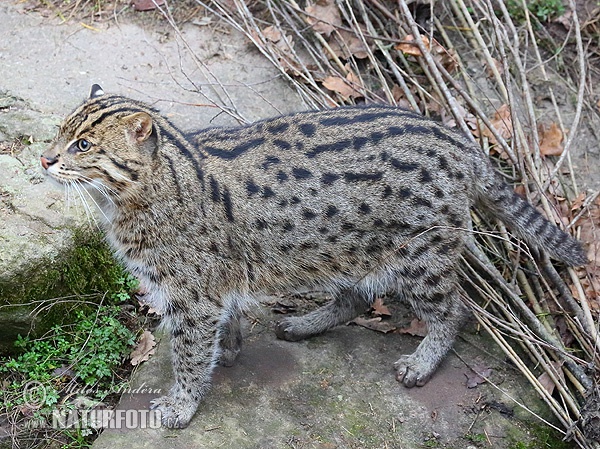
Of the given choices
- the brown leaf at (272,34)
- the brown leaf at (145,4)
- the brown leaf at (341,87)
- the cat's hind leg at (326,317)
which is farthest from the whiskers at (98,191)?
the brown leaf at (145,4)

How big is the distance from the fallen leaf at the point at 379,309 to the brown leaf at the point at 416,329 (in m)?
0.21

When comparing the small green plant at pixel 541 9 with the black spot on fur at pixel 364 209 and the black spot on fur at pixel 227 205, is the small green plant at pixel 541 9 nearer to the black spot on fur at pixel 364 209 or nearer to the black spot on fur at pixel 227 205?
the black spot on fur at pixel 364 209

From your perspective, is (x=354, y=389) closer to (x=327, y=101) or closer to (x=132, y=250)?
(x=132, y=250)

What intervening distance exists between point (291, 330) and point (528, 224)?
2.00m

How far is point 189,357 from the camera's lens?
17.7ft

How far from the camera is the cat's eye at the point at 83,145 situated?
16.2 feet

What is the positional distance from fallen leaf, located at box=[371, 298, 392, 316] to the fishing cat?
706mm

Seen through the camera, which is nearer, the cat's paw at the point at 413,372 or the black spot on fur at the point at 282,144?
the black spot on fur at the point at 282,144

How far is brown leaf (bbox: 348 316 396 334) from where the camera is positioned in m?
6.39

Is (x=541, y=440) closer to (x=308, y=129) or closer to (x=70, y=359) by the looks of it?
(x=308, y=129)

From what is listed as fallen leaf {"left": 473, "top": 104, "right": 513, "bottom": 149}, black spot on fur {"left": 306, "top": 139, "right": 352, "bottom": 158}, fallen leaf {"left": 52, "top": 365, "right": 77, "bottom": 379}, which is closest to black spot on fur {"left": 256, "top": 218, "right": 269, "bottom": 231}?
black spot on fur {"left": 306, "top": 139, "right": 352, "bottom": 158}

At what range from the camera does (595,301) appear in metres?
6.28

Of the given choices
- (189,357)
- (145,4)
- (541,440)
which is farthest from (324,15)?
(541,440)

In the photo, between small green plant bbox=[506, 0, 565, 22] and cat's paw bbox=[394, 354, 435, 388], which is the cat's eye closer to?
cat's paw bbox=[394, 354, 435, 388]
